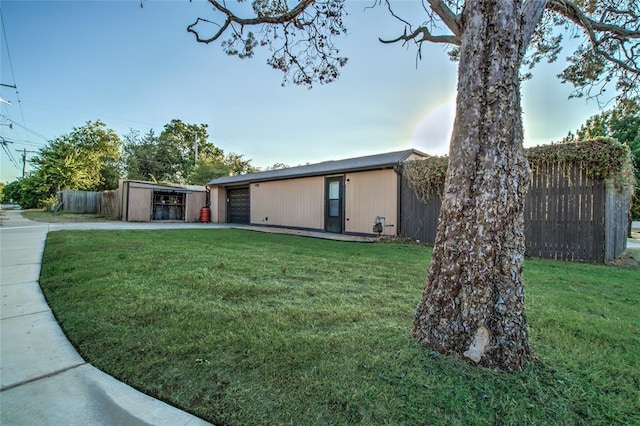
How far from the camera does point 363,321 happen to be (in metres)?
2.37

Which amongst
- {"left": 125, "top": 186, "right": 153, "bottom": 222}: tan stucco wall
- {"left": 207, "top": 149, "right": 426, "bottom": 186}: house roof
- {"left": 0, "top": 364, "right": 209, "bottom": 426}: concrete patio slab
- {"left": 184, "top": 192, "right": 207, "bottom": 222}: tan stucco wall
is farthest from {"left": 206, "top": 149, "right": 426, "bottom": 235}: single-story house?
{"left": 0, "top": 364, "right": 209, "bottom": 426}: concrete patio slab

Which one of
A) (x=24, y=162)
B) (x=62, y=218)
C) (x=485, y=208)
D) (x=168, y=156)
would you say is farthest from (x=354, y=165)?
(x=24, y=162)

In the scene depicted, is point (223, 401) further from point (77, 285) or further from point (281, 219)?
point (281, 219)

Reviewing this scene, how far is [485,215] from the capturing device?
5.82 feet

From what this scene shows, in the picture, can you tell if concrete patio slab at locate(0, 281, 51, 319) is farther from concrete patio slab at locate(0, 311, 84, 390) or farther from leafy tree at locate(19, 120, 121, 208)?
leafy tree at locate(19, 120, 121, 208)

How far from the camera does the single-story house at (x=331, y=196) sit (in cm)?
908

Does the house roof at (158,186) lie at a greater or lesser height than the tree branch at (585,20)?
lesser

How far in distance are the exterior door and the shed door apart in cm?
560

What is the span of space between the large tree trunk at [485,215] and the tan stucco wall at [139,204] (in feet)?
54.7

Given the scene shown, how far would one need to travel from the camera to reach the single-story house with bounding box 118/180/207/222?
1497cm

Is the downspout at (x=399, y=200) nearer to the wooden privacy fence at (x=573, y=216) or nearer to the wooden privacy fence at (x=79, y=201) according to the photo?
the wooden privacy fence at (x=573, y=216)

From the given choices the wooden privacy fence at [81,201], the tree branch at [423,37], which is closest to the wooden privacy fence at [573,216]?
the tree branch at [423,37]

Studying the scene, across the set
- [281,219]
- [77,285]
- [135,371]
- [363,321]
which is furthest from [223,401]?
[281,219]

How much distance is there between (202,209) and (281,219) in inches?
242
